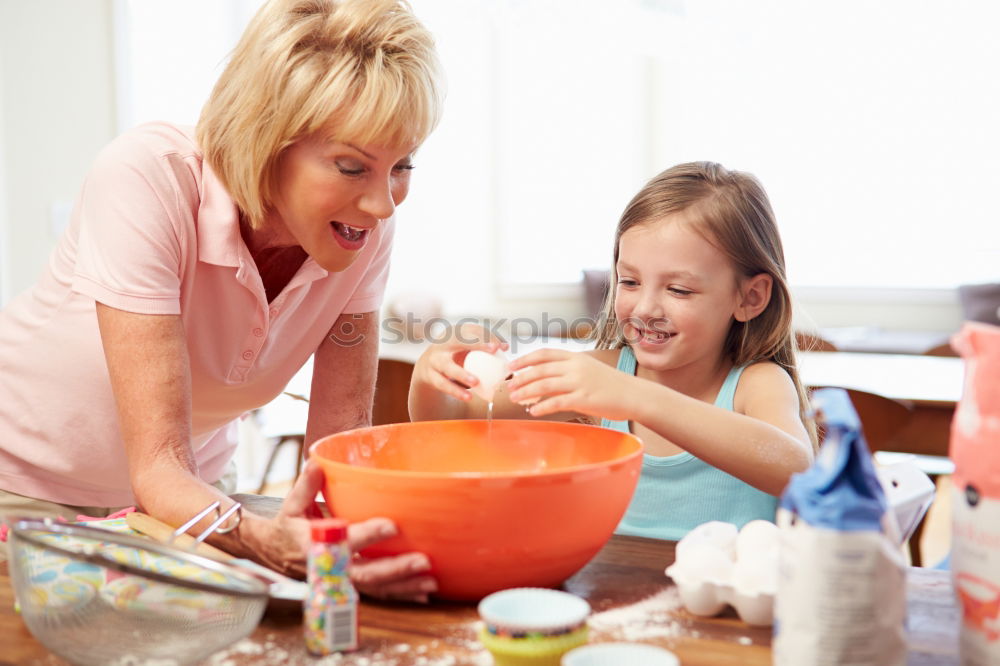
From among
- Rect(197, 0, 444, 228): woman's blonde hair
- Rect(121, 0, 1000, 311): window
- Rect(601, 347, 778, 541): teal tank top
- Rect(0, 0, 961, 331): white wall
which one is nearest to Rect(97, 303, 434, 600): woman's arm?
Rect(197, 0, 444, 228): woman's blonde hair

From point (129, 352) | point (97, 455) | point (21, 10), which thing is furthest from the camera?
point (21, 10)

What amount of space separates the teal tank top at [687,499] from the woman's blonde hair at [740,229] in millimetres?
137

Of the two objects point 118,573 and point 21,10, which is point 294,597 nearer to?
point 118,573

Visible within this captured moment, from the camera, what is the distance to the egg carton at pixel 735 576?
81 cm

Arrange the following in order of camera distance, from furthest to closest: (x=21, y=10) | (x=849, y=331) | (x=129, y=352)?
(x=849, y=331) → (x=21, y=10) → (x=129, y=352)

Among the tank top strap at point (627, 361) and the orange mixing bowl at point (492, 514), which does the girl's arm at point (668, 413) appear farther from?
the tank top strap at point (627, 361)

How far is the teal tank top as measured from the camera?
4.55ft

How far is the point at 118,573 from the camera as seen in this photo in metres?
0.71

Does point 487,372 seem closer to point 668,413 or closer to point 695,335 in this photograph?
point 668,413

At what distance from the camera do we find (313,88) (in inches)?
45.6

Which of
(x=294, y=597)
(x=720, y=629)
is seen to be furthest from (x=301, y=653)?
(x=720, y=629)

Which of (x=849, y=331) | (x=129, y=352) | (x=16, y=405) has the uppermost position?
(x=129, y=352)

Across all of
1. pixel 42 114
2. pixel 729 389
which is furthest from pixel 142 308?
pixel 42 114

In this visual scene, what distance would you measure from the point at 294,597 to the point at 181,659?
4.4 inches
